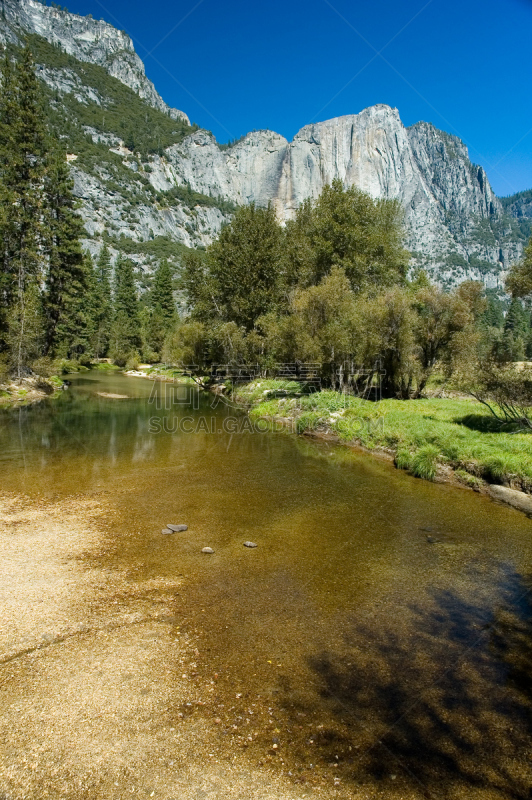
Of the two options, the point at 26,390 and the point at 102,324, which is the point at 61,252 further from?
the point at 102,324

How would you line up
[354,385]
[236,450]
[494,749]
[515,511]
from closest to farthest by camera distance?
[494,749] < [515,511] < [236,450] < [354,385]

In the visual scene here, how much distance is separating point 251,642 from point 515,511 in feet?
36.1

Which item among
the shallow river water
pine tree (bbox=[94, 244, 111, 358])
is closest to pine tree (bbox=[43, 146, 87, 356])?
pine tree (bbox=[94, 244, 111, 358])

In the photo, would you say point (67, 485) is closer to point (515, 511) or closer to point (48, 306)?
point (515, 511)

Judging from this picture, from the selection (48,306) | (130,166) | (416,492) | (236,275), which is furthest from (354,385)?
(130,166)

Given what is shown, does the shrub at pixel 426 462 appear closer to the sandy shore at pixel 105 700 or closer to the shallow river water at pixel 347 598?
the shallow river water at pixel 347 598

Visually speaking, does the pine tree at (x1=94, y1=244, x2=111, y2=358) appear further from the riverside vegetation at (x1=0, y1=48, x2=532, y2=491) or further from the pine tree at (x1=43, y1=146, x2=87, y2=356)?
the pine tree at (x1=43, y1=146, x2=87, y2=356)

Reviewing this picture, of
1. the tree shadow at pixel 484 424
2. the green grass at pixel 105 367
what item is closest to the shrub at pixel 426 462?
the tree shadow at pixel 484 424

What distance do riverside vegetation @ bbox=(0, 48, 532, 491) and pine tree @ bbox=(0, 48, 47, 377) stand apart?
114mm

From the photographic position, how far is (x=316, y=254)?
41.3 meters

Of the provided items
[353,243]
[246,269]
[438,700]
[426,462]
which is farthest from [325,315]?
[438,700]

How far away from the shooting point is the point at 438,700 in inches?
241

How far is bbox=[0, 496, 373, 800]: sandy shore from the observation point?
4.64 meters

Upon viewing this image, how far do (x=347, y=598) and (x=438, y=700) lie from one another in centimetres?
276
